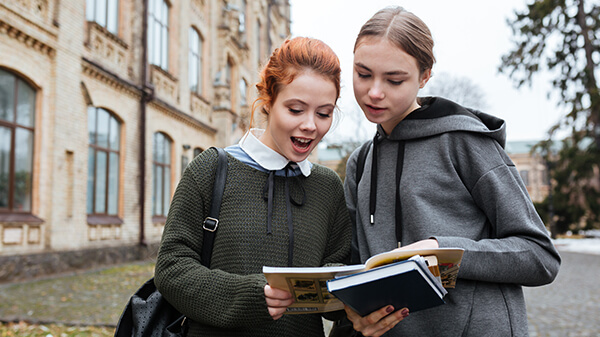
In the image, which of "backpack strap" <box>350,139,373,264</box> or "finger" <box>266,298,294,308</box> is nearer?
"finger" <box>266,298,294,308</box>

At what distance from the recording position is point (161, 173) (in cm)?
1554

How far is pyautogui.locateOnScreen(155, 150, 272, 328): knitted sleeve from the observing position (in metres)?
1.72

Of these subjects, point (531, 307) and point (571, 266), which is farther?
point (571, 266)

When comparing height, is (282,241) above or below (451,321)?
above

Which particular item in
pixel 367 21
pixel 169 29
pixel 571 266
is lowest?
pixel 571 266

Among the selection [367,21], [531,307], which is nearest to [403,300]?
[367,21]

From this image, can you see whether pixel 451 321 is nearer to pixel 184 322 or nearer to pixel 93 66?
pixel 184 322

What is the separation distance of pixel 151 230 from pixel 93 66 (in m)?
5.23

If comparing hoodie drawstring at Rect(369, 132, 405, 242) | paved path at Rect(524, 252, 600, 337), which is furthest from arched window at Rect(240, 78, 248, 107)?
hoodie drawstring at Rect(369, 132, 405, 242)

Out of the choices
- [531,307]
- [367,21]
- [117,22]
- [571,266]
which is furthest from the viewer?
[571,266]

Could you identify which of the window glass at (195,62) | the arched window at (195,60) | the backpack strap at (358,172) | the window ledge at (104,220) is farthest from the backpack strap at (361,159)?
the window glass at (195,62)

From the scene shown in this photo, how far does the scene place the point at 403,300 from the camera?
1.54 m

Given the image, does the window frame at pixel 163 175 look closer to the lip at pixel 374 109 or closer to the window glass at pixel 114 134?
the window glass at pixel 114 134

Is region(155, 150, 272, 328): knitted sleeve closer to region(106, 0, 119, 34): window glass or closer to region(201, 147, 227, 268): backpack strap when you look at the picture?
region(201, 147, 227, 268): backpack strap
